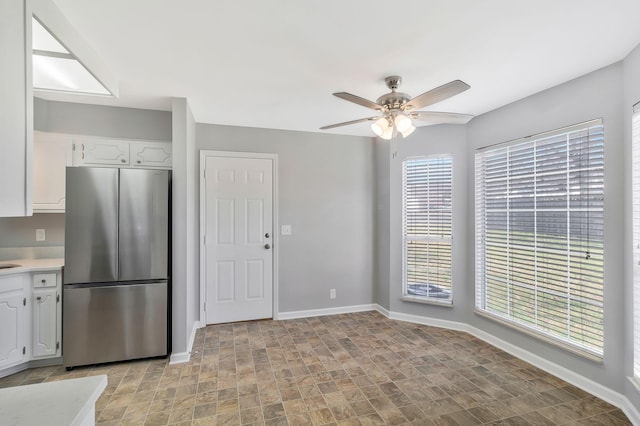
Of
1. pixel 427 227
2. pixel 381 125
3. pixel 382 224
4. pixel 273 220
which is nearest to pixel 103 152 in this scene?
pixel 273 220

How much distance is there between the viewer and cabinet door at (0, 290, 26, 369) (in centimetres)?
242

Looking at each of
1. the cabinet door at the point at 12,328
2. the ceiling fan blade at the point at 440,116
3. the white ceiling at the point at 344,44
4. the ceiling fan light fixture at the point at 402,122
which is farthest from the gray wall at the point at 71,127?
the ceiling fan blade at the point at 440,116

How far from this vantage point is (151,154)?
320 centimetres

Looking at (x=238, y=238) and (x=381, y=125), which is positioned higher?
(x=381, y=125)

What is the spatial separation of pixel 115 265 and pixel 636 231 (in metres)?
4.07

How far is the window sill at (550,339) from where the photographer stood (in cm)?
230

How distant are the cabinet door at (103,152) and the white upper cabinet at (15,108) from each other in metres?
2.15

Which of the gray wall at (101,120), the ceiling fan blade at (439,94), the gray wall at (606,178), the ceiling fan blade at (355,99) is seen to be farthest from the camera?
the gray wall at (101,120)

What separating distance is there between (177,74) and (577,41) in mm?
2836

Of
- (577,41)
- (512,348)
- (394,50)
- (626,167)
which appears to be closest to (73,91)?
(394,50)

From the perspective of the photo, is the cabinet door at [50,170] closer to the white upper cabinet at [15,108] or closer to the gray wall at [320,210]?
the gray wall at [320,210]

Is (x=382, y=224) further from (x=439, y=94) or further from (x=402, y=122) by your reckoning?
(x=439, y=94)

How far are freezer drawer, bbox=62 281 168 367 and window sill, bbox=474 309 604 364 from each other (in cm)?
333

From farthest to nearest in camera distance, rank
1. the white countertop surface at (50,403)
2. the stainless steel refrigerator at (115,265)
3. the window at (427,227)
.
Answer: the window at (427,227), the stainless steel refrigerator at (115,265), the white countertop surface at (50,403)
